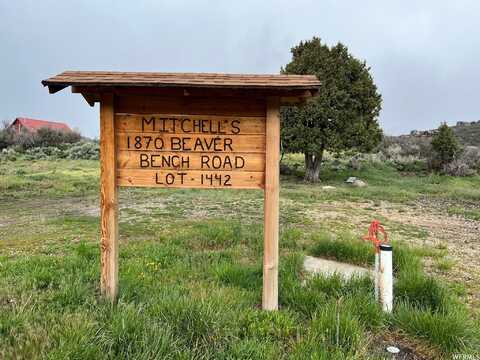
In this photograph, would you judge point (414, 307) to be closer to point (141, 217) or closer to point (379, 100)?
point (141, 217)

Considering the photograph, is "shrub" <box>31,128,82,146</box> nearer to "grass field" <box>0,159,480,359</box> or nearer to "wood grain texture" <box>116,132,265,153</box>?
"grass field" <box>0,159,480,359</box>

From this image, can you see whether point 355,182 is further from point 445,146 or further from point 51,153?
point 51,153

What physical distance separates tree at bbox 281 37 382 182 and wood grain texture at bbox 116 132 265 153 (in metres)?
12.9

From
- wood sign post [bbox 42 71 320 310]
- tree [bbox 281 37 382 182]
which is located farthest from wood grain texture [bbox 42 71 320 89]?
tree [bbox 281 37 382 182]

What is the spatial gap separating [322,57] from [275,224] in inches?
582

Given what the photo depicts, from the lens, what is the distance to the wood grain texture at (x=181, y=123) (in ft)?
12.6

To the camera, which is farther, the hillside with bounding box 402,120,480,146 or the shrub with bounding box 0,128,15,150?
the hillside with bounding box 402,120,480,146

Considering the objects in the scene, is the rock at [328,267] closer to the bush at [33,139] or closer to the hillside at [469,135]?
the bush at [33,139]

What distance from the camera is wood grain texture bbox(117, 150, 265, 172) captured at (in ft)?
12.6

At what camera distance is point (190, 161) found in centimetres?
383

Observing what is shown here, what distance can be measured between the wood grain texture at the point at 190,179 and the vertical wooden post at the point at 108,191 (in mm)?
121

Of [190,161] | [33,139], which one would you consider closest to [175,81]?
[190,161]

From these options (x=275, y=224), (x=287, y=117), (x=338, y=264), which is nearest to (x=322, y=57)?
(x=287, y=117)

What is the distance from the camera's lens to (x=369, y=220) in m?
8.91
